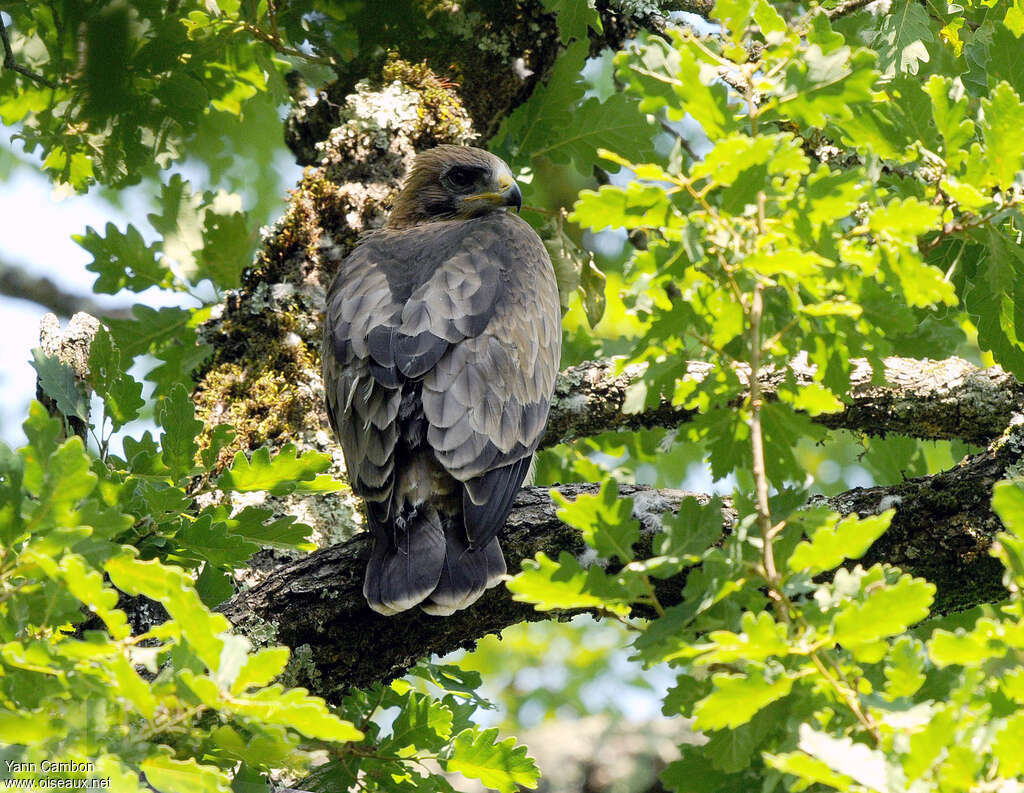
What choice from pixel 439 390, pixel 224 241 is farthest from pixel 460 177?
pixel 439 390

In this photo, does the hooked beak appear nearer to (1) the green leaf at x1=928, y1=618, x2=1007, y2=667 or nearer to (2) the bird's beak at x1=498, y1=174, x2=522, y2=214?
(2) the bird's beak at x1=498, y1=174, x2=522, y2=214

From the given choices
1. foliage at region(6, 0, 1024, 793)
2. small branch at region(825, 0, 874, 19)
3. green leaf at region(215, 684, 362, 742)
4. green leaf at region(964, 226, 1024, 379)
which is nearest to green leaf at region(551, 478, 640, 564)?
foliage at region(6, 0, 1024, 793)

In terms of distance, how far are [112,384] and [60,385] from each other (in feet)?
0.45

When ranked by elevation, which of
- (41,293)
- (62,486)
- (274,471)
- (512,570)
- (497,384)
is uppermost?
(62,486)

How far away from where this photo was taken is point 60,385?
2918 millimetres

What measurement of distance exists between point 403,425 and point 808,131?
170 cm

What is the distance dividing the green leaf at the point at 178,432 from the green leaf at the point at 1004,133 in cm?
203

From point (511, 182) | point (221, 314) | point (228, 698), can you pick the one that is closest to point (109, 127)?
point (221, 314)

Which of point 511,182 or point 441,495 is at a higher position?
point 511,182

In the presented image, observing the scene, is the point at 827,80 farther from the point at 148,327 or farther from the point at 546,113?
the point at 148,327

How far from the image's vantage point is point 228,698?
179cm

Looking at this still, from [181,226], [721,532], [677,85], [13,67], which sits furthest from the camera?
[181,226]

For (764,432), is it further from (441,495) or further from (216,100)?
(216,100)

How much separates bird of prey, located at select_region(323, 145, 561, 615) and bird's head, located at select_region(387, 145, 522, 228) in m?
0.37
